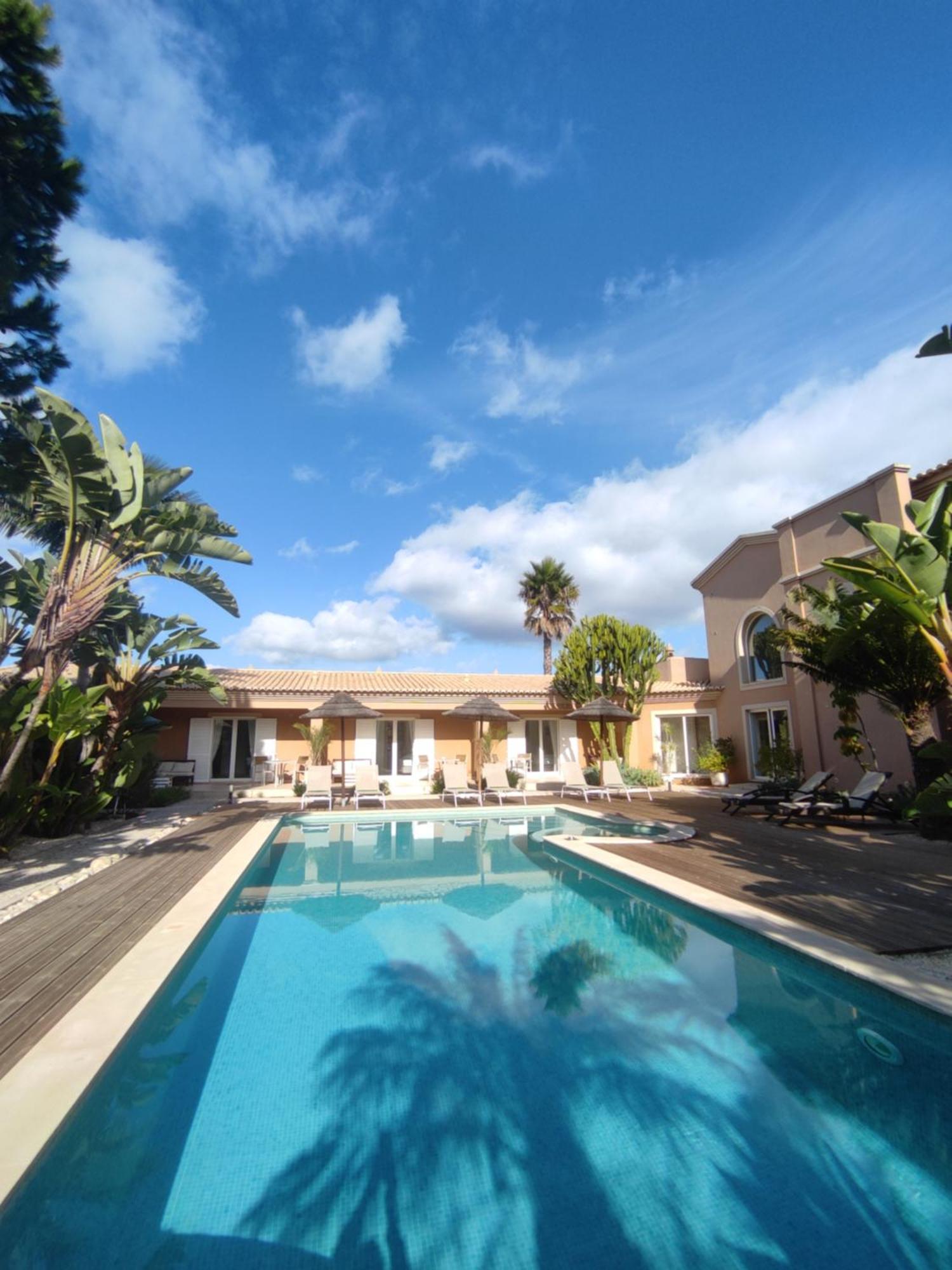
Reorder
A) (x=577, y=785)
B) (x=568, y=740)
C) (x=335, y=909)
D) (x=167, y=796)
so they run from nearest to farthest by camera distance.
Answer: (x=335, y=909) → (x=167, y=796) → (x=577, y=785) → (x=568, y=740)

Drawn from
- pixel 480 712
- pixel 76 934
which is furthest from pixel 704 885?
pixel 480 712

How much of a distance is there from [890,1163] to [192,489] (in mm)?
11986


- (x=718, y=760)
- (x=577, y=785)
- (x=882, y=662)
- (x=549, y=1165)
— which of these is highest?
(x=882, y=662)

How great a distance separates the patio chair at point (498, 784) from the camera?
1698cm

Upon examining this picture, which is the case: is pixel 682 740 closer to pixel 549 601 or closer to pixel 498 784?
pixel 498 784

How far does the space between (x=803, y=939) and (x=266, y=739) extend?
60.5 feet

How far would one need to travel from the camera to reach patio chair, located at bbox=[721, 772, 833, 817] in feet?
41.7

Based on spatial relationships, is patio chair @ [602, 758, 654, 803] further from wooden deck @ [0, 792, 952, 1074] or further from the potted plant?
wooden deck @ [0, 792, 952, 1074]

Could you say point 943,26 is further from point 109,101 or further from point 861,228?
point 109,101

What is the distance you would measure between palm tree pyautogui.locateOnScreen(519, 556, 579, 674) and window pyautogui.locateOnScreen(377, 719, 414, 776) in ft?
38.9

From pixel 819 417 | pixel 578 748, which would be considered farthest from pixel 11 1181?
pixel 578 748

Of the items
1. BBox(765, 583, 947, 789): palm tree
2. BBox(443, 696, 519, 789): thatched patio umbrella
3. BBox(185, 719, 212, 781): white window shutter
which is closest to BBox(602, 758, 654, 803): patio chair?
BBox(443, 696, 519, 789): thatched patio umbrella

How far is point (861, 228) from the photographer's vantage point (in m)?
10.2

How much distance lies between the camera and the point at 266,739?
20.5 m
